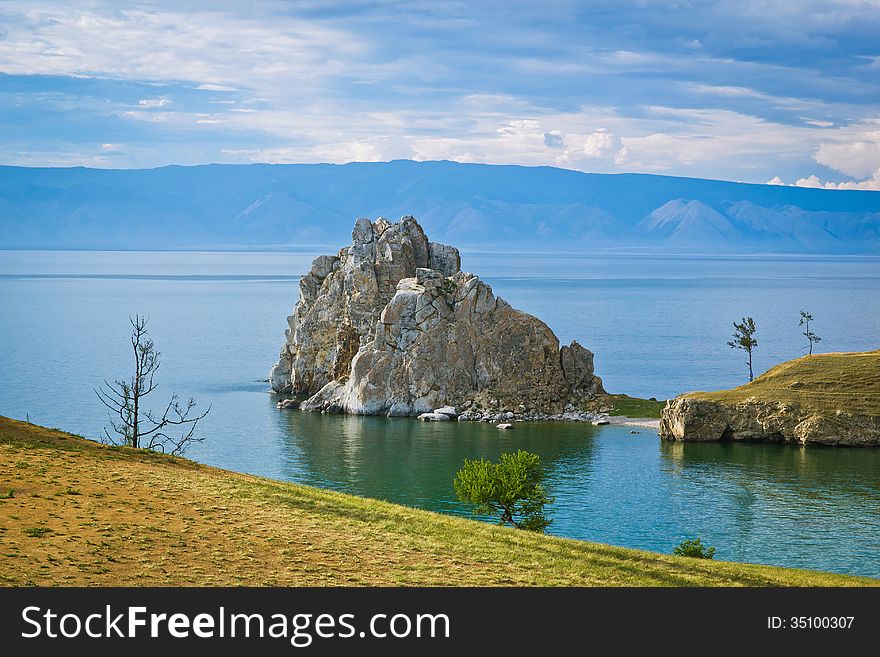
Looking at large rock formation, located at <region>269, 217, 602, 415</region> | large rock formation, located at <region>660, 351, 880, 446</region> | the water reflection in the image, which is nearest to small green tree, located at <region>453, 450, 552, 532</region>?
the water reflection

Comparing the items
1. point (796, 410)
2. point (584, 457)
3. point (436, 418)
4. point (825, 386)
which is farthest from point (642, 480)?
point (436, 418)

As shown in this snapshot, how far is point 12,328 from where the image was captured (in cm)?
17162

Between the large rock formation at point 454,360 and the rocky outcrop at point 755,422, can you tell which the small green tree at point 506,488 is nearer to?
the rocky outcrop at point 755,422

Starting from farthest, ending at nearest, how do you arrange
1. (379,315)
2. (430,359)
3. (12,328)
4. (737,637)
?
1. (12,328)
2. (379,315)
3. (430,359)
4. (737,637)

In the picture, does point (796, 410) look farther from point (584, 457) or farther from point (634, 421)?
point (584, 457)

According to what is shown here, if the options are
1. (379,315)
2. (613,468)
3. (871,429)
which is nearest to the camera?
(613,468)

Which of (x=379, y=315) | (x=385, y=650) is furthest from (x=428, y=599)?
(x=379, y=315)

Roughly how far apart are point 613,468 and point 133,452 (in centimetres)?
4163

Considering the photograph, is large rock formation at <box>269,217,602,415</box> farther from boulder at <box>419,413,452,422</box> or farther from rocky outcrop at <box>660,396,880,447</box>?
rocky outcrop at <box>660,396,880,447</box>

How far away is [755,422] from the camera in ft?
264

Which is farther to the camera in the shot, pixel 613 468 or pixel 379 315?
pixel 379 315

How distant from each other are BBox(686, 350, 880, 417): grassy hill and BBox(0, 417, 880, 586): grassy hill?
54.6 meters

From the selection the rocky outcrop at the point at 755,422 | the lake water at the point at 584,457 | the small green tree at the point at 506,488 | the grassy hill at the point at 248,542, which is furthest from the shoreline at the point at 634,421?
the grassy hill at the point at 248,542

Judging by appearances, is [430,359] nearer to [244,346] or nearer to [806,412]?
[806,412]
